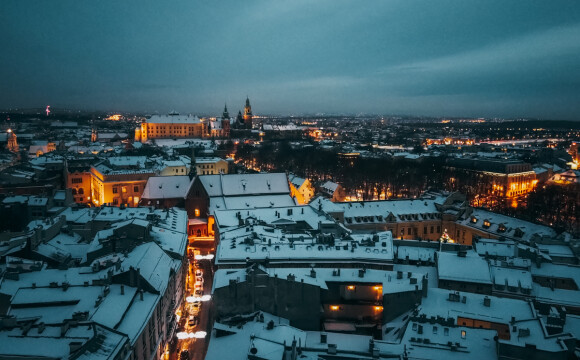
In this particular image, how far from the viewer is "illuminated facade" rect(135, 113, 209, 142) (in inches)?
7136

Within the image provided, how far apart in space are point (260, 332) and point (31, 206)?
41553 millimetres

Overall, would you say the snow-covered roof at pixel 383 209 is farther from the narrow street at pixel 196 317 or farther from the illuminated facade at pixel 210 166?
the illuminated facade at pixel 210 166

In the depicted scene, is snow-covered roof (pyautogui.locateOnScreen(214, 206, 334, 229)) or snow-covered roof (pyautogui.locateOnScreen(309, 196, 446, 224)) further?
snow-covered roof (pyautogui.locateOnScreen(309, 196, 446, 224))

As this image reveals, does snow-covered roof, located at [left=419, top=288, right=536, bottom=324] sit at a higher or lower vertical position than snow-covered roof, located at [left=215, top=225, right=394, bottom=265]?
lower

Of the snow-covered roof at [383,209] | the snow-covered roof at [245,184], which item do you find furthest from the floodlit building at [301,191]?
the snow-covered roof at [383,209]

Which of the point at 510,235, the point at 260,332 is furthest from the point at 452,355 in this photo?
the point at 510,235

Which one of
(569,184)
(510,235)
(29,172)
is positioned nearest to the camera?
(510,235)

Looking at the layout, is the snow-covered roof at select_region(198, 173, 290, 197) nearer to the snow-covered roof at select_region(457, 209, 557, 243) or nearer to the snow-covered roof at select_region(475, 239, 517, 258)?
the snow-covered roof at select_region(457, 209, 557, 243)

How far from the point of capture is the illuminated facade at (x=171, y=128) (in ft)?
595

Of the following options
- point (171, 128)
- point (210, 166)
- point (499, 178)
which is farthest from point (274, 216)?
point (171, 128)

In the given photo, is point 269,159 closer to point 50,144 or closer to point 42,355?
point 50,144

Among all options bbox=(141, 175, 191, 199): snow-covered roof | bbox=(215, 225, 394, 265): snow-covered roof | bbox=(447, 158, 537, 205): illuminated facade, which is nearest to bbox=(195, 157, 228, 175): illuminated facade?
bbox=(141, 175, 191, 199): snow-covered roof

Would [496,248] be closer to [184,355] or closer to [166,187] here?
[184,355]

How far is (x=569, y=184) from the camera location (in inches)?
3563
